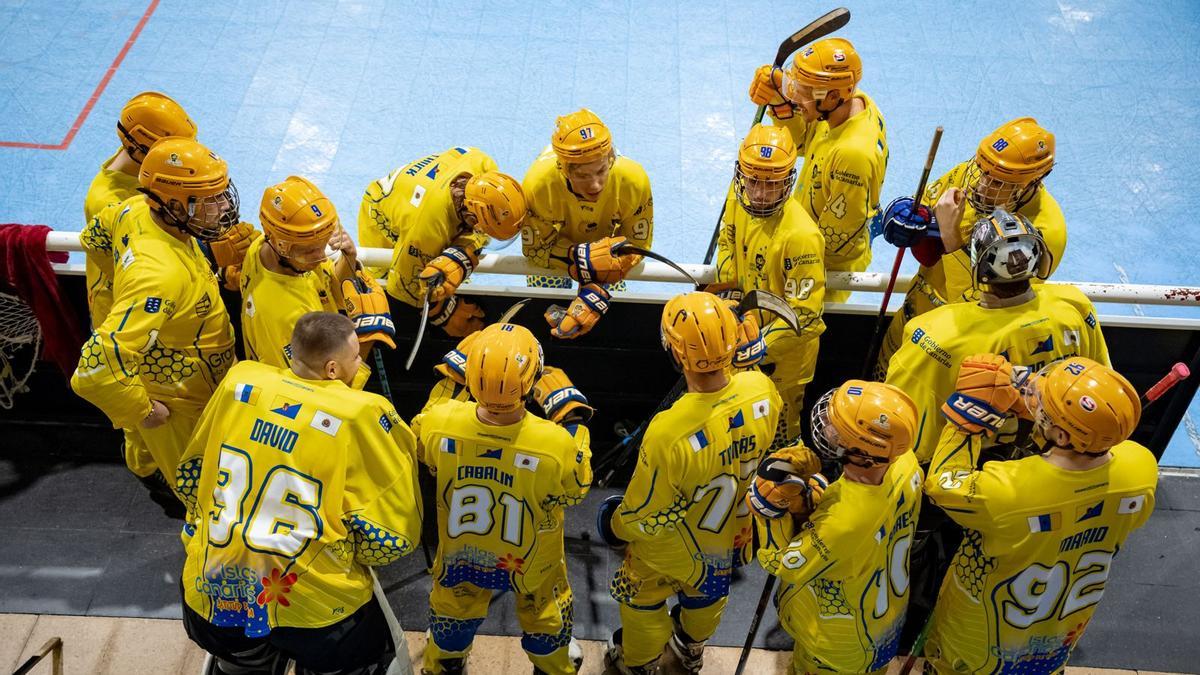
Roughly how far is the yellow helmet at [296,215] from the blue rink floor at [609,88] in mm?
3372

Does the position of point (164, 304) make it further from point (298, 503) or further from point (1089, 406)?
point (1089, 406)

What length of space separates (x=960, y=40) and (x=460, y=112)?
15.9ft

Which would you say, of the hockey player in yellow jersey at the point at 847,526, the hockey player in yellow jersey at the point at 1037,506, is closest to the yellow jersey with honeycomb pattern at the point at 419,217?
the hockey player in yellow jersey at the point at 847,526

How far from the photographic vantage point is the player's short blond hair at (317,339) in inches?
128

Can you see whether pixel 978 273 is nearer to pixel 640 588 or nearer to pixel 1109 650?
pixel 640 588

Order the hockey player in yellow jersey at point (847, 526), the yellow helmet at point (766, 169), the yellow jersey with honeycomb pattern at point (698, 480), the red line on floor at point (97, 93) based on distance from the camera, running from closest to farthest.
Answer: the hockey player in yellow jersey at point (847, 526)
the yellow jersey with honeycomb pattern at point (698, 480)
the yellow helmet at point (766, 169)
the red line on floor at point (97, 93)

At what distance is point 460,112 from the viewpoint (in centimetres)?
808

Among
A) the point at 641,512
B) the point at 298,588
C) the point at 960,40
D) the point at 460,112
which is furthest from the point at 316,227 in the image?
the point at 960,40

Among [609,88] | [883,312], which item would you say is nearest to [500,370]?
[883,312]

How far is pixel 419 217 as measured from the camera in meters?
4.36

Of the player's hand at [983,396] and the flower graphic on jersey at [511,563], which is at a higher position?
the player's hand at [983,396]

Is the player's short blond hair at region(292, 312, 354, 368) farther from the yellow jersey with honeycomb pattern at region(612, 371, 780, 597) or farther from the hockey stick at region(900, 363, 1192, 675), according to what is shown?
the hockey stick at region(900, 363, 1192, 675)

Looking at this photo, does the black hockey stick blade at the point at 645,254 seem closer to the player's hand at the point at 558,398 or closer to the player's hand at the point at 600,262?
the player's hand at the point at 600,262

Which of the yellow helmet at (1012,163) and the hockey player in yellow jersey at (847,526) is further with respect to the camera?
the yellow helmet at (1012,163)
